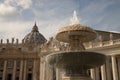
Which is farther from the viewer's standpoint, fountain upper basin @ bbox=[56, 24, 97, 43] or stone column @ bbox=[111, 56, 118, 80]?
stone column @ bbox=[111, 56, 118, 80]

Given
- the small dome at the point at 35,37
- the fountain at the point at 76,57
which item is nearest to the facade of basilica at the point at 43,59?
the small dome at the point at 35,37

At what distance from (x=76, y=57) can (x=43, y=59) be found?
30.0 metres

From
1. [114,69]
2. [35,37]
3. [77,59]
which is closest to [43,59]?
[114,69]

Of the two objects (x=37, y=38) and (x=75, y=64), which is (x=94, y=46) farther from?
(x=37, y=38)

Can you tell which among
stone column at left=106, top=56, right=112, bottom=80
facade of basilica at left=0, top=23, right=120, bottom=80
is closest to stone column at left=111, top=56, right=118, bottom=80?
facade of basilica at left=0, top=23, right=120, bottom=80

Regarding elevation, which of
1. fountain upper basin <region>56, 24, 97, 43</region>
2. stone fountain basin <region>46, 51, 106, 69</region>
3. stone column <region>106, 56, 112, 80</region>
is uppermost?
fountain upper basin <region>56, 24, 97, 43</region>

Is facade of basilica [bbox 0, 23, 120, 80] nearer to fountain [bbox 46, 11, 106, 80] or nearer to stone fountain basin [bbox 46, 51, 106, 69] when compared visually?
fountain [bbox 46, 11, 106, 80]

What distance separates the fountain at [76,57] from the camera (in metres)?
16.0

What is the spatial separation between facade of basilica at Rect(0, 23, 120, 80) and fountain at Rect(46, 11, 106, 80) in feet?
25.8

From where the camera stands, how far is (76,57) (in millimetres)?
15883

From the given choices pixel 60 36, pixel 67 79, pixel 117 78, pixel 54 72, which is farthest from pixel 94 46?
pixel 67 79

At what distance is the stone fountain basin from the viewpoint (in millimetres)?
15906

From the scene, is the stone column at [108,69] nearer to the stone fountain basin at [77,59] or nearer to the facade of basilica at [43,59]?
the facade of basilica at [43,59]

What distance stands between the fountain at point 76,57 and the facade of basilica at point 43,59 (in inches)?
309
